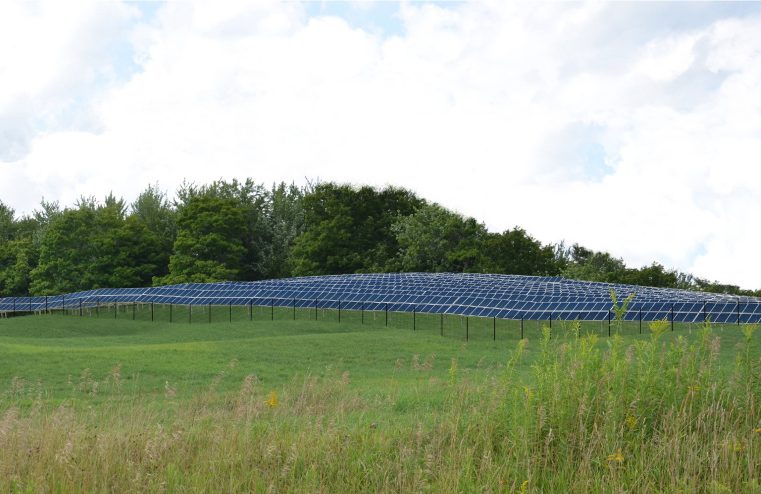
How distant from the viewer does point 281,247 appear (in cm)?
8144

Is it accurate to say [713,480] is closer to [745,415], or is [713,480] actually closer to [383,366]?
[745,415]

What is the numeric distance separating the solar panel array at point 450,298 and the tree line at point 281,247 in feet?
33.8

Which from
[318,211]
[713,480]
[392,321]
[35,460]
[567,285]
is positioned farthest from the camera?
[318,211]

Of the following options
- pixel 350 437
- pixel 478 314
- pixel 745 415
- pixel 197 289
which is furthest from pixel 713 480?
pixel 197 289

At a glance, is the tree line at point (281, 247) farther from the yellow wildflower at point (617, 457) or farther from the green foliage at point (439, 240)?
the yellow wildflower at point (617, 457)

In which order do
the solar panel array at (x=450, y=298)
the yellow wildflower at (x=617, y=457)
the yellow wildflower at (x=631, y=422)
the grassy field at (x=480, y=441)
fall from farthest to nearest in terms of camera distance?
the solar panel array at (x=450, y=298)
the yellow wildflower at (x=631, y=422)
the grassy field at (x=480, y=441)
the yellow wildflower at (x=617, y=457)

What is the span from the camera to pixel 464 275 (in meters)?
58.2

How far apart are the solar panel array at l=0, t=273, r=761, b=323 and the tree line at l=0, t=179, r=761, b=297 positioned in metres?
10.3

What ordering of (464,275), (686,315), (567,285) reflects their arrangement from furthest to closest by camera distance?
(464,275)
(567,285)
(686,315)

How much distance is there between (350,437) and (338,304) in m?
41.2

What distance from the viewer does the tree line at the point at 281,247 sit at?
69.1 m

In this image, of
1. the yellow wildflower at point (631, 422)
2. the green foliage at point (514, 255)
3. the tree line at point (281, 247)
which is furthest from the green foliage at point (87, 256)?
the yellow wildflower at point (631, 422)

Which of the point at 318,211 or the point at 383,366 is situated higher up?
the point at 318,211

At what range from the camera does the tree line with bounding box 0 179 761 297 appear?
227 ft
